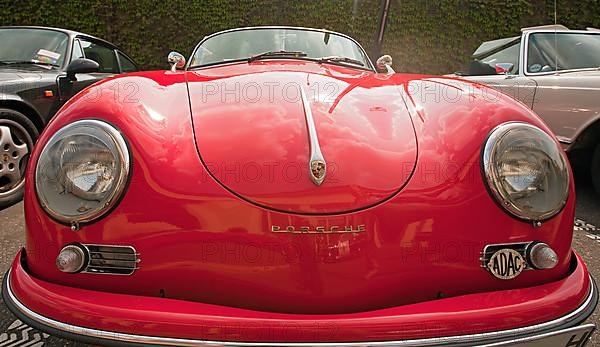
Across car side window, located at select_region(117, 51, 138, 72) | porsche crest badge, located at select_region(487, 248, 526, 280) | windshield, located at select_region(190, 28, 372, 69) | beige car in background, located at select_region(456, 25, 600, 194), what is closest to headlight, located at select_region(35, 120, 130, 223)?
porsche crest badge, located at select_region(487, 248, 526, 280)

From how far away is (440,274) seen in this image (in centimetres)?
120

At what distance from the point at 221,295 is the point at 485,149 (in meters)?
0.84

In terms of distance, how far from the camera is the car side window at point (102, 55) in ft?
14.5

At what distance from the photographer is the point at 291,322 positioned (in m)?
1.07

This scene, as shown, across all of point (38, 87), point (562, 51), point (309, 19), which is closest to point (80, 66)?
point (38, 87)

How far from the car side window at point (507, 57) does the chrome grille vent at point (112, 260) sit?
388cm

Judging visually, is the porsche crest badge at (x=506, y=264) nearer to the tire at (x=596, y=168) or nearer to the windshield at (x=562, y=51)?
the tire at (x=596, y=168)

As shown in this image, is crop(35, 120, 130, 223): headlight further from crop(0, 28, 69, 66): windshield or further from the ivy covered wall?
the ivy covered wall

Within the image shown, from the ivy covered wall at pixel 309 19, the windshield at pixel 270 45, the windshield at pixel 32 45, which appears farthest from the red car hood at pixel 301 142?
the ivy covered wall at pixel 309 19

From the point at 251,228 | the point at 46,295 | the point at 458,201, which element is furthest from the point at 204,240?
the point at 458,201

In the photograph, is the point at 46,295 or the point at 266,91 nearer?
the point at 46,295

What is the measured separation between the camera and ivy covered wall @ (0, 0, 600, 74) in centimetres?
899

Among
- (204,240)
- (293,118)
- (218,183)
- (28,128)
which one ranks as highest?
(293,118)

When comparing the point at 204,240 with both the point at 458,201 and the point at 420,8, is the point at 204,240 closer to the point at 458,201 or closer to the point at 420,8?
the point at 458,201
